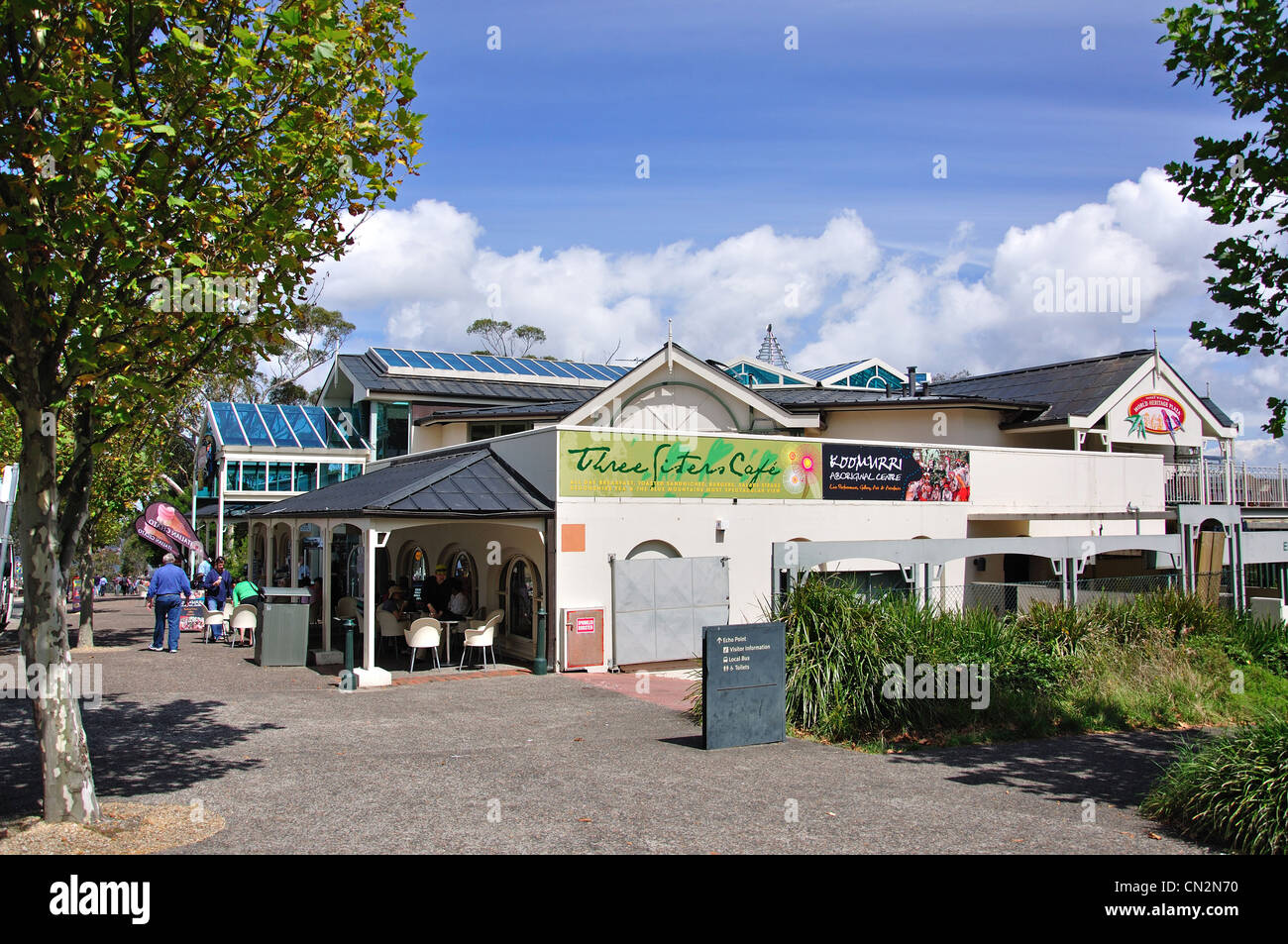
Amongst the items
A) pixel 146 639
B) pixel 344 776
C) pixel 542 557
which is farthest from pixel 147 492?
pixel 344 776

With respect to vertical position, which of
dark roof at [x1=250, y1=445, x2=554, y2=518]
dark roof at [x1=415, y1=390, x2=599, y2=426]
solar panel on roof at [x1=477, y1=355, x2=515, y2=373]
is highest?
solar panel on roof at [x1=477, y1=355, x2=515, y2=373]

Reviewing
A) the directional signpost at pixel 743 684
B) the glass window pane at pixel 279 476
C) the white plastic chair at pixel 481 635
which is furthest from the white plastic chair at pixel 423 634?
the glass window pane at pixel 279 476

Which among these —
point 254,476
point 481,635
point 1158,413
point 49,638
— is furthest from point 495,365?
point 49,638

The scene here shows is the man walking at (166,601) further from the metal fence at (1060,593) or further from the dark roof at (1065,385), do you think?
the dark roof at (1065,385)

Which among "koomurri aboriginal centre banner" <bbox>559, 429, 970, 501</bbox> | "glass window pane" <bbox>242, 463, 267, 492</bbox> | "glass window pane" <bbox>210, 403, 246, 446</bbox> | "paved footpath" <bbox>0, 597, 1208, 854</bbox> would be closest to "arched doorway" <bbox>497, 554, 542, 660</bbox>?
"koomurri aboriginal centre banner" <bbox>559, 429, 970, 501</bbox>

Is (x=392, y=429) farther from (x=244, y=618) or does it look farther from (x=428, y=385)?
(x=244, y=618)

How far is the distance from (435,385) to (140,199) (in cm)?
2231

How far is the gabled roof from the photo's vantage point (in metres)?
29.2

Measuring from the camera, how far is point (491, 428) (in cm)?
2694

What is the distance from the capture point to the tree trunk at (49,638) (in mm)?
7180

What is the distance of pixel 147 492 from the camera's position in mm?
22156

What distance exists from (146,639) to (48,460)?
15564mm

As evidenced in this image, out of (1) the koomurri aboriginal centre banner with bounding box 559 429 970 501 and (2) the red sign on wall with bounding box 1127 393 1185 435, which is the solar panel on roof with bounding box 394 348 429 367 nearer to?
(1) the koomurri aboriginal centre banner with bounding box 559 429 970 501
